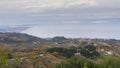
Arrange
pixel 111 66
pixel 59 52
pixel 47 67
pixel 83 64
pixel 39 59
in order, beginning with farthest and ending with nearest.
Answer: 1. pixel 59 52
2. pixel 39 59
3. pixel 47 67
4. pixel 83 64
5. pixel 111 66

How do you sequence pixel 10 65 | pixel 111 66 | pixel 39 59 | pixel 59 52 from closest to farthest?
pixel 111 66 → pixel 10 65 → pixel 39 59 → pixel 59 52

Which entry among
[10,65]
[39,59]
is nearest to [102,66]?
[10,65]

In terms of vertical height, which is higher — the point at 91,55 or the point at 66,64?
the point at 66,64

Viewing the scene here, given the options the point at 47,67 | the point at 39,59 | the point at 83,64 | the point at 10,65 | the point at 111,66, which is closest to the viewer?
the point at 111,66

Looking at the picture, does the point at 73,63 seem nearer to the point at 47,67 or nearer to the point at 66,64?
the point at 66,64

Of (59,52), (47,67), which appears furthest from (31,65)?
(59,52)

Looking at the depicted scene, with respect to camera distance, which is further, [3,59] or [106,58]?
[3,59]

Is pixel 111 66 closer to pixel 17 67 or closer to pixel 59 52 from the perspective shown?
pixel 17 67

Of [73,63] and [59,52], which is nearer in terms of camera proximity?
[73,63]

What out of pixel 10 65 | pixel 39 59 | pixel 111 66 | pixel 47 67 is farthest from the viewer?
pixel 39 59
